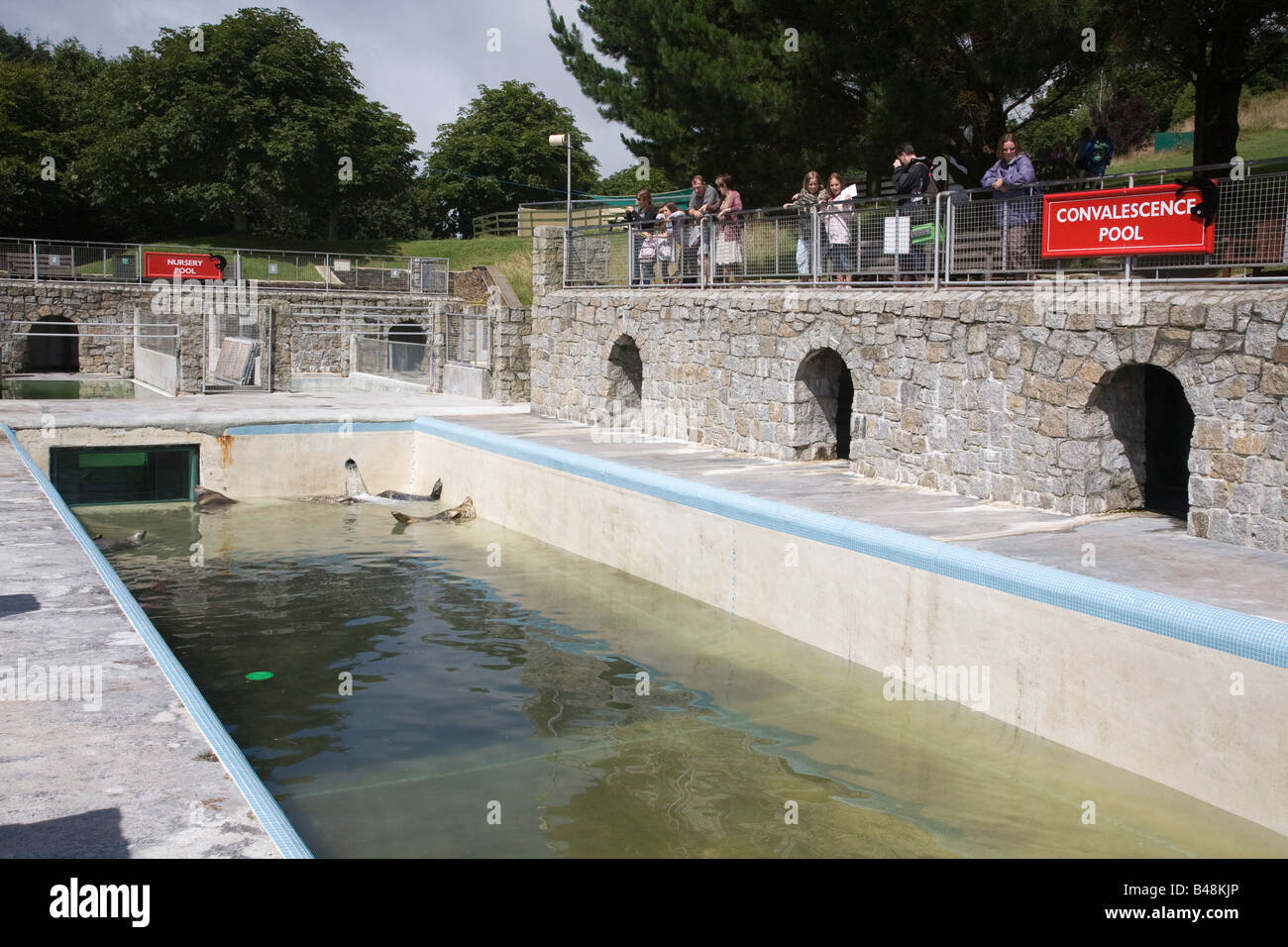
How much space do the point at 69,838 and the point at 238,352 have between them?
23078 millimetres

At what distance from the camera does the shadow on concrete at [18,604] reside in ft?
24.5

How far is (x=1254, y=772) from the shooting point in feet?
22.6

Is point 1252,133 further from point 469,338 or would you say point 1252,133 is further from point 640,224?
point 469,338

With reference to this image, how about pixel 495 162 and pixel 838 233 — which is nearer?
pixel 838 233

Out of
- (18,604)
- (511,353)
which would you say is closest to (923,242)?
(18,604)

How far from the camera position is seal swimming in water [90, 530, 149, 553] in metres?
15.3

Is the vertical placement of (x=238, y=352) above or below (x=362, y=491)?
above

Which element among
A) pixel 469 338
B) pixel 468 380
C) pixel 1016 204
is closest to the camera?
pixel 1016 204

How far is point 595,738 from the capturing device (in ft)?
29.3

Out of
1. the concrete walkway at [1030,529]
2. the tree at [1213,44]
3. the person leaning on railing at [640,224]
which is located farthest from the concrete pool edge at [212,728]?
the tree at [1213,44]

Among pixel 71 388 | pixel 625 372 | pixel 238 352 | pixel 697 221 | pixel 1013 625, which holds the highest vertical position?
pixel 697 221

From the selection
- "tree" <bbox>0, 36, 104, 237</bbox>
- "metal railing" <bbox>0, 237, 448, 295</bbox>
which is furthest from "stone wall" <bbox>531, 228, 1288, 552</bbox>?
"tree" <bbox>0, 36, 104, 237</bbox>

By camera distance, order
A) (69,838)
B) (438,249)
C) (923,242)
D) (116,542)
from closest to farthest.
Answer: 1. (69,838)
2. (923,242)
3. (116,542)
4. (438,249)
